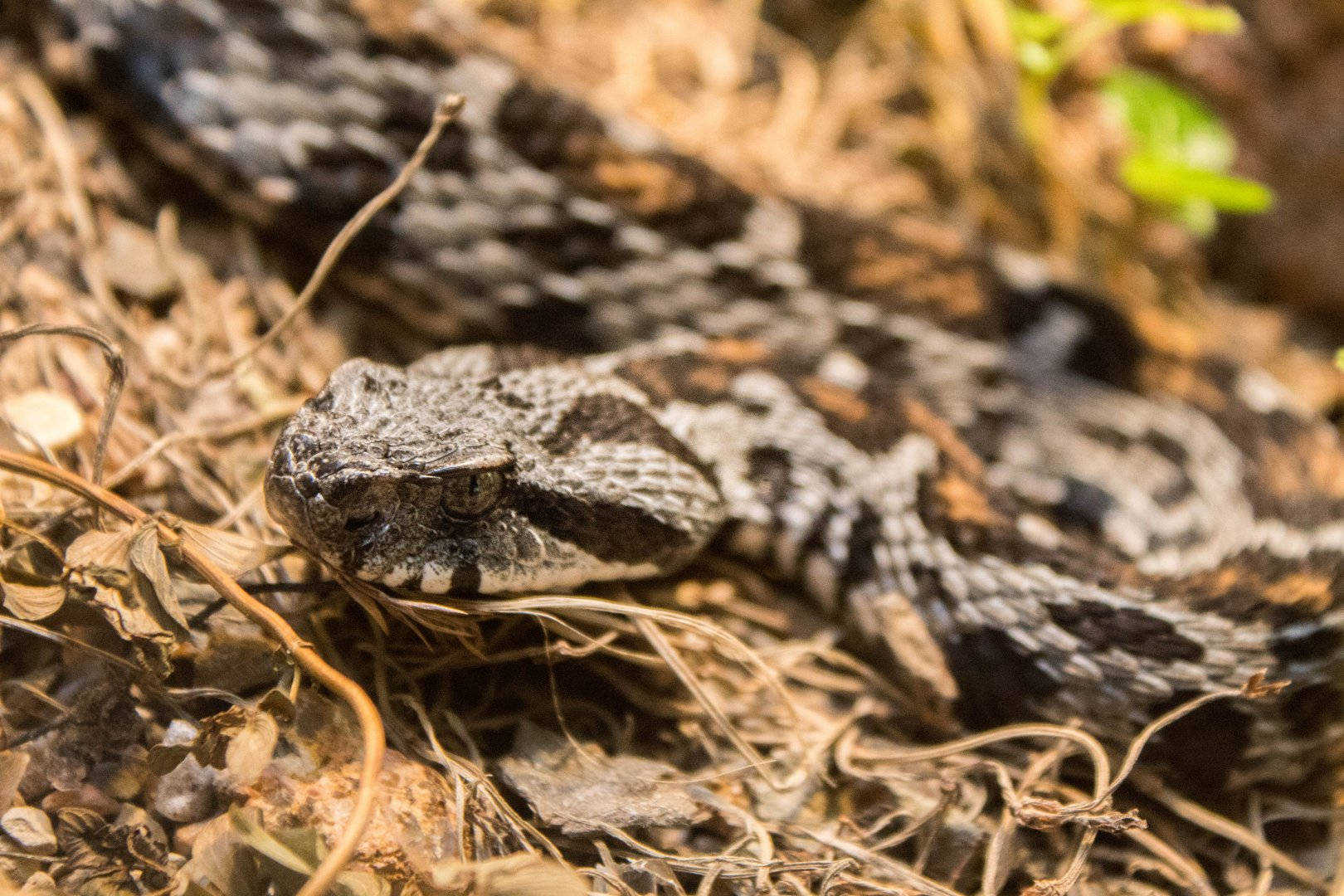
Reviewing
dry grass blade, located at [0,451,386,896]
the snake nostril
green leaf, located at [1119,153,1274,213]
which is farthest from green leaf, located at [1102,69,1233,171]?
dry grass blade, located at [0,451,386,896]

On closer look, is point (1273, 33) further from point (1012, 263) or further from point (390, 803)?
point (390, 803)

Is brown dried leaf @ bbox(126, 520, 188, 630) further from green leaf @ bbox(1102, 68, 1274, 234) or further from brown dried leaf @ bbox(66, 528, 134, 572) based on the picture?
green leaf @ bbox(1102, 68, 1274, 234)

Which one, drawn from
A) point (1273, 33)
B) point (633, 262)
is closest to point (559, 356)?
point (633, 262)

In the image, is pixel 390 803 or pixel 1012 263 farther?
pixel 1012 263

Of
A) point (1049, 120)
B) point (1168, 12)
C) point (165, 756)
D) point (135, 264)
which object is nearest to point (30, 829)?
point (165, 756)

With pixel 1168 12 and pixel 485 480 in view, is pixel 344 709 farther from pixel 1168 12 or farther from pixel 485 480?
pixel 1168 12

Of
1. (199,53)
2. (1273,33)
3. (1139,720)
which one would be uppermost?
(1273,33)
